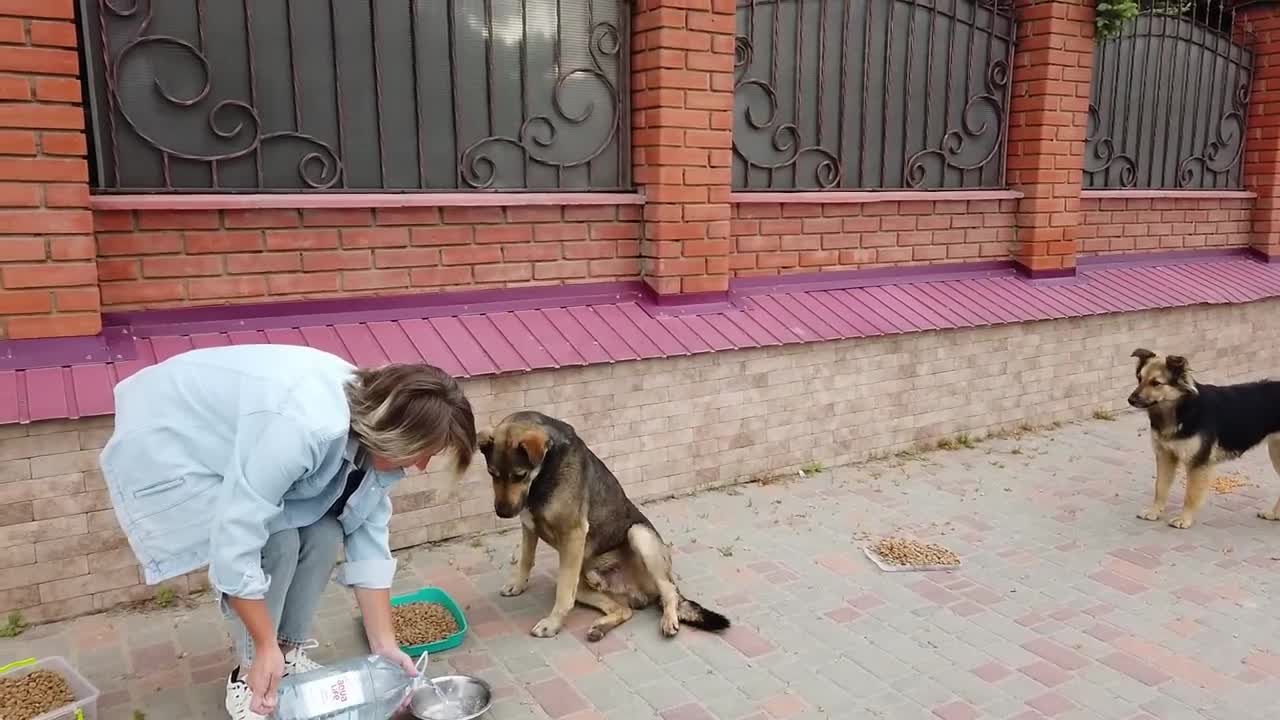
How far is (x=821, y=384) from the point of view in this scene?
20.9 ft

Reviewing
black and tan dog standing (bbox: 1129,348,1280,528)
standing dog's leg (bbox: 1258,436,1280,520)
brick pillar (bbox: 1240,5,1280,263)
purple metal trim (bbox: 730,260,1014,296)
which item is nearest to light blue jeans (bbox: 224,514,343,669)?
purple metal trim (bbox: 730,260,1014,296)

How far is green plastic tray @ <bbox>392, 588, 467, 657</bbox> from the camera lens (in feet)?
12.5

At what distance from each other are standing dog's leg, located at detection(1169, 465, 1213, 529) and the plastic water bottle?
457 centimetres

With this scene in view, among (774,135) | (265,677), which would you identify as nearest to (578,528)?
(265,677)

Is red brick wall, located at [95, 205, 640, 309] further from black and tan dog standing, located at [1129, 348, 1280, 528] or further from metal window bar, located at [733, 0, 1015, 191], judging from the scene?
black and tan dog standing, located at [1129, 348, 1280, 528]

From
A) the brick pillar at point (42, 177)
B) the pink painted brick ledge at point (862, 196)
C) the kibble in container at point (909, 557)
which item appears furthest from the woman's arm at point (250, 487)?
the pink painted brick ledge at point (862, 196)

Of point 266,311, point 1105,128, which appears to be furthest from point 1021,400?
point 266,311

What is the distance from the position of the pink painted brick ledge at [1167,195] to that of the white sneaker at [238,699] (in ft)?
25.0

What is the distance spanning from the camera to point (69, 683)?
3406 millimetres

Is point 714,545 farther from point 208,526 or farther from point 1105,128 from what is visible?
point 1105,128

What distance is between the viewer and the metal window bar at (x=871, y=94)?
646cm

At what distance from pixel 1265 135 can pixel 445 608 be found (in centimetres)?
967

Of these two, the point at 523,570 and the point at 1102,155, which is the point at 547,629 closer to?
the point at 523,570

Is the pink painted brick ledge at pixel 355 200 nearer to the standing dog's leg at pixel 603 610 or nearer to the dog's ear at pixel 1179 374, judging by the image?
the standing dog's leg at pixel 603 610
